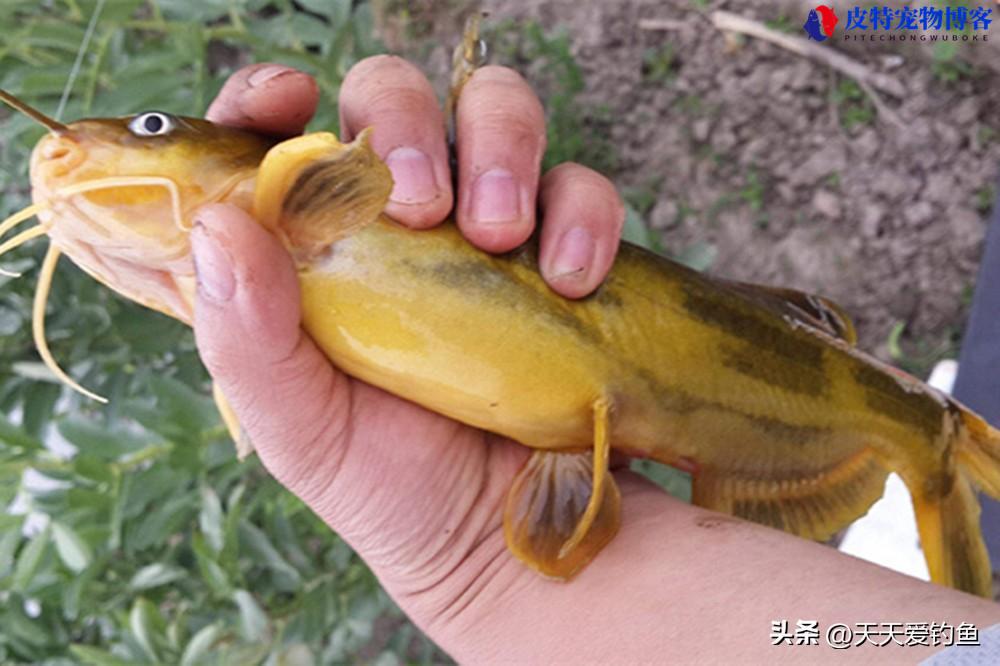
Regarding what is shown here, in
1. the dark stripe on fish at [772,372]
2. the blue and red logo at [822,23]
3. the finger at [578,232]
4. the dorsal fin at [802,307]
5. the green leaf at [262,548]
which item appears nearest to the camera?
the finger at [578,232]

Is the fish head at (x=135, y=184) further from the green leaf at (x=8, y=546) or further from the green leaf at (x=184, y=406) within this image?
the green leaf at (x=8, y=546)

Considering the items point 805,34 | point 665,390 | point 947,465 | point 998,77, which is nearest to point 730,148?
point 805,34

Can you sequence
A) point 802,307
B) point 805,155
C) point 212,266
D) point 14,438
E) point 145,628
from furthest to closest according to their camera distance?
point 805,155 < point 145,628 < point 14,438 < point 802,307 < point 212,266

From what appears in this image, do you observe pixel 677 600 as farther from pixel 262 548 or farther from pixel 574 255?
pixel 262 548

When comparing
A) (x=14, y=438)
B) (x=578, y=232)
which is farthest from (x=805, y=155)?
(x=14, y=438)

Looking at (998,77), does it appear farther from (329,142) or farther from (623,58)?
(329,142)

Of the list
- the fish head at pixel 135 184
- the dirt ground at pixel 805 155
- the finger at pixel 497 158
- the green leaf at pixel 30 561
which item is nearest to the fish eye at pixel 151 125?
the fish head at pixel 135 184

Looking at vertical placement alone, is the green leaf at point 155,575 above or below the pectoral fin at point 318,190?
below
